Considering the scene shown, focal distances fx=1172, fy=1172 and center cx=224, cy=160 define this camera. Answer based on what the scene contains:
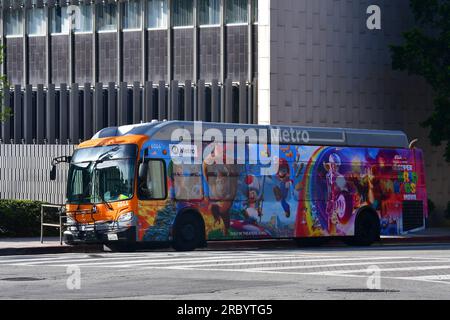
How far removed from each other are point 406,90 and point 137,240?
22.7 meters

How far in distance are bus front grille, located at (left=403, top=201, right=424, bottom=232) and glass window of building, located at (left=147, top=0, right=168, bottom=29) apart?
48.6 feet

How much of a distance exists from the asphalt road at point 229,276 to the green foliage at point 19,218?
9128mm

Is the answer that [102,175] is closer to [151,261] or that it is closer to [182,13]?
[151,261]

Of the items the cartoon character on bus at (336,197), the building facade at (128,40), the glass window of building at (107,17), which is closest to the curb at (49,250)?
the cartoon character on bus at (336,197)

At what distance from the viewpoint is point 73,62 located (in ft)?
160

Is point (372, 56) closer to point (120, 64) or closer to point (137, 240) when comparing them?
point (120, 64)

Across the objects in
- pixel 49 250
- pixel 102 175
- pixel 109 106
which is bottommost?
pixel 49 250

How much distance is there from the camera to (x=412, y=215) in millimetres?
36438

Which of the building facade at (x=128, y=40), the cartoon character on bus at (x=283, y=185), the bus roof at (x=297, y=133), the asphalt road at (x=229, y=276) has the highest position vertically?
the building facade at (x=128, y=40)

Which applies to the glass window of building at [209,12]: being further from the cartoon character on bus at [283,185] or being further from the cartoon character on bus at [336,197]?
the cartoon character on bus at [283,185]

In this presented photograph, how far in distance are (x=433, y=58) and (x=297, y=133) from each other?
52.1ft

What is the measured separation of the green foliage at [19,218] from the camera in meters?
36.2

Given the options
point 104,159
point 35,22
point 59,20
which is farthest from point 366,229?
point 35,22
